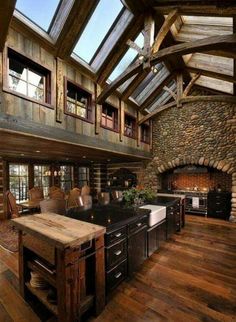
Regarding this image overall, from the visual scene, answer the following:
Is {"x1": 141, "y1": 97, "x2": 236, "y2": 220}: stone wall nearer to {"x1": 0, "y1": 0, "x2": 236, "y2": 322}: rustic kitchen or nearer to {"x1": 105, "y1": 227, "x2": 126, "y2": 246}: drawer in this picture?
{"x1": 0, "y1": 0, "x2": 236, "y2": 322}: rustic kitchen

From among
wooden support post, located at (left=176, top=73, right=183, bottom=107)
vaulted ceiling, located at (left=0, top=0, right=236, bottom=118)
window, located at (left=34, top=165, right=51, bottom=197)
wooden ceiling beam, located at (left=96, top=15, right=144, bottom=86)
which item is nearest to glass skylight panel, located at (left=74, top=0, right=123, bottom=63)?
vaulted ceiling, located at (left=0, top=0, right=236, bottom=118)

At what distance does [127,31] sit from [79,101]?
212 cm

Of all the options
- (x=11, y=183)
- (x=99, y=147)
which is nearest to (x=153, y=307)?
(x=99, y=147)

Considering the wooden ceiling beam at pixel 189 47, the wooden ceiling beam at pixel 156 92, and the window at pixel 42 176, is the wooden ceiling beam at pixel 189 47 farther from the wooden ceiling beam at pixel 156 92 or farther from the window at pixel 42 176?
the window at pixel 42 176

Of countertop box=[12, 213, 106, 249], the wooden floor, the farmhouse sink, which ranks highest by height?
countertop box=[12, 213, 106, 249]

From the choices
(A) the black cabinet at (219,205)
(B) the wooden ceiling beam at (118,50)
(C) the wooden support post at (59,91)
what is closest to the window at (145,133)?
(B) the wooden ceiling beam at (118,50)

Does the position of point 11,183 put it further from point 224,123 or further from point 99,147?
point 224,123

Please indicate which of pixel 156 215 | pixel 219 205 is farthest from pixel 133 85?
pixel 219 205

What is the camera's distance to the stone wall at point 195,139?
250 inches

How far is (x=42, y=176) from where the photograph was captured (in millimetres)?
8188

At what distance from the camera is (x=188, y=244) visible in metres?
3.96

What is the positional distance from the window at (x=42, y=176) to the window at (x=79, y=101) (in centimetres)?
418

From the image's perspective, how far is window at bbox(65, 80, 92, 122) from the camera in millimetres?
4770

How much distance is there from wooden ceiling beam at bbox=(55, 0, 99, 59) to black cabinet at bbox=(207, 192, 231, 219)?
21.3 feet
